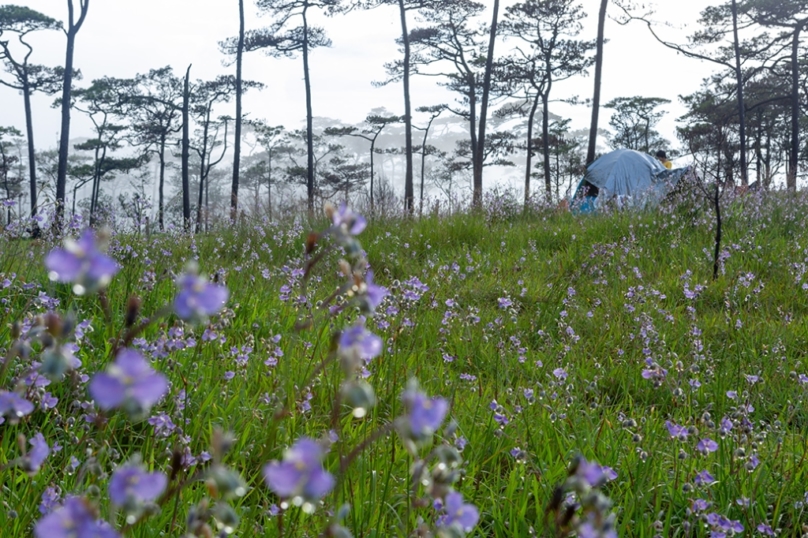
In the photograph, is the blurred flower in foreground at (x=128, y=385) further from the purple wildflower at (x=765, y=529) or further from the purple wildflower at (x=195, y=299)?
the purple wildflower at (x=765, y=529)

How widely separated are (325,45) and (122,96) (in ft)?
64.9

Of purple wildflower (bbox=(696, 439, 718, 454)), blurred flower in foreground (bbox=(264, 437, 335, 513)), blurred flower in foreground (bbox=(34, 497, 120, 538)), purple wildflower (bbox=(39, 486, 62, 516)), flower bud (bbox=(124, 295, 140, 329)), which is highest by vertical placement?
flower bud (bbox=(124, 295, 140, 329))

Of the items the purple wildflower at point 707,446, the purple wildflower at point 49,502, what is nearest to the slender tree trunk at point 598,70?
the purple wildflower at point 707,446

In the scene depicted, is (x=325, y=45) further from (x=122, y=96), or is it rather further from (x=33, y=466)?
(x=33, y=466)

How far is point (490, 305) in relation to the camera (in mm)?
5066

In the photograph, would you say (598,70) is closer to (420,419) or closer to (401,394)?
(401,394)

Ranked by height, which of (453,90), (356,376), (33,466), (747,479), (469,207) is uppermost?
(453,90)

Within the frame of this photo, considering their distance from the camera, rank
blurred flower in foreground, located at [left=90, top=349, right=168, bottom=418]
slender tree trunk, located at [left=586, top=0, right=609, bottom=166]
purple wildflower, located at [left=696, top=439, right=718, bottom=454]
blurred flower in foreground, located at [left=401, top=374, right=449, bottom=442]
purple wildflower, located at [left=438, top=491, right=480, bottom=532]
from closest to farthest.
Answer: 1. blurred flower in foreground, located at [left=90, top=349, right=168, bottom=418]
2. blurred flower in foreground, located at [left=401, top=374, right=449, bottom=442]
3. purple wildflower, located at [left=438, top=491, right=480, bottom=532]
4. purple wildflower, located at [left=696, top=439, right=718, bottom=454]
5. slender tree trunk, located at [left=586, top=0, right=609, bottom=166]

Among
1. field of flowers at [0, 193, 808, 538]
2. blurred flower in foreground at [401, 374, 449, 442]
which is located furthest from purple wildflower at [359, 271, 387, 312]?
blurred flower in foreground at [401, 374, 449, 442]

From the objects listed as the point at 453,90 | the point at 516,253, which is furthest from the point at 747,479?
the point at 453,90

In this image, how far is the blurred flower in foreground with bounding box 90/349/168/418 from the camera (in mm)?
455

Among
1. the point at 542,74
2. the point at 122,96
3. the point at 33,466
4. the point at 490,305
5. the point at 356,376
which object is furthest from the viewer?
the point at 122,96

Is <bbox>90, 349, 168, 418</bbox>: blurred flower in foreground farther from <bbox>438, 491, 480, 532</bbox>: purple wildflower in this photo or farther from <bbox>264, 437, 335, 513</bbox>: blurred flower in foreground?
<bbox>438, 491, 480, 532</bbox>: purple wildflower

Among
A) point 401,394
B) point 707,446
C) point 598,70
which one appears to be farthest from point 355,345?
point 598,70
